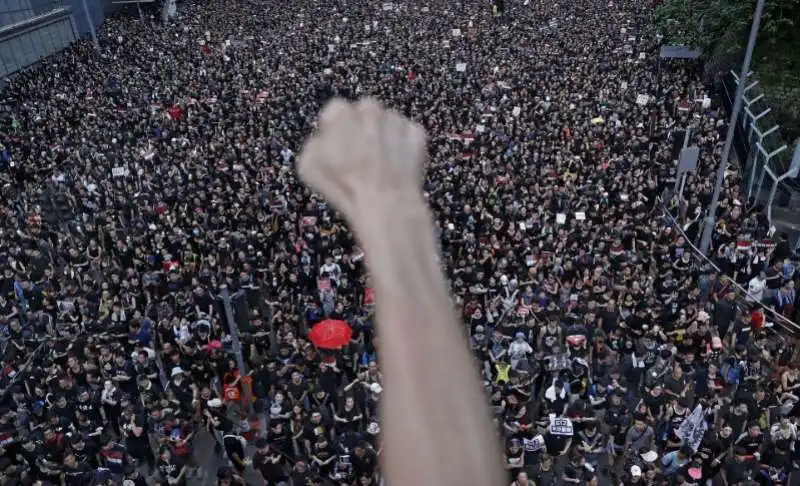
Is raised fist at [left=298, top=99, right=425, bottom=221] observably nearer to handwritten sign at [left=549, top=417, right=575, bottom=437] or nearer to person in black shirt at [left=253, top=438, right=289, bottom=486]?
person in black shirt at [left=253, top=438, right=289, bottom=486]

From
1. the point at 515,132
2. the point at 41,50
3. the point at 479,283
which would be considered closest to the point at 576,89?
the point at 515,132

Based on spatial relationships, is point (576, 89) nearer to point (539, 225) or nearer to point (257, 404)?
point (539, 225)

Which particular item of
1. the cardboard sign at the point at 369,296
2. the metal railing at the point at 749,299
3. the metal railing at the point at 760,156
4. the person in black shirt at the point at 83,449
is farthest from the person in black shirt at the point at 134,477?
the metal railing at the point at 760,156

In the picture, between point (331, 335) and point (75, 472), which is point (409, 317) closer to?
point (331, 335)

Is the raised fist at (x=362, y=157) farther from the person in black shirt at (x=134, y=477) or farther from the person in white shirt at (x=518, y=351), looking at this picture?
the person in black shirt at (x=134, y=477)

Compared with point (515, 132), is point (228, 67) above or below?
above
